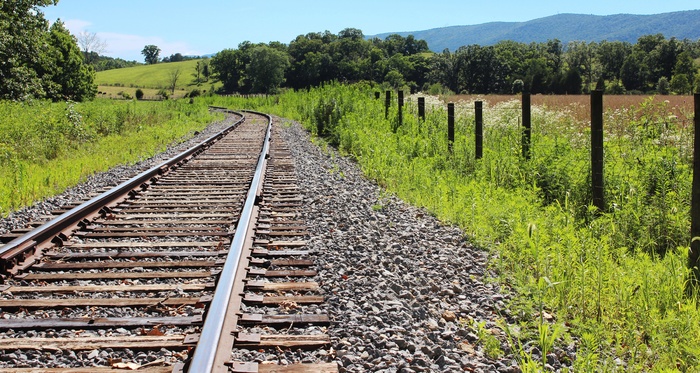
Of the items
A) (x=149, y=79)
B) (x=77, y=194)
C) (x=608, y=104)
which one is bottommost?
(x=77, y=194)

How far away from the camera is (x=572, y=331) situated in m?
3.62

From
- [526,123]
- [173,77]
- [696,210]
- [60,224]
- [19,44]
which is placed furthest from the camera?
[173,77]

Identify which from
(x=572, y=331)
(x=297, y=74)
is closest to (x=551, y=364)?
(x=572, y=331)

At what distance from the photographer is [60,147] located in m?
13.0

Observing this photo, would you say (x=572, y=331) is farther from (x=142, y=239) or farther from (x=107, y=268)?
(x=142, y=239)

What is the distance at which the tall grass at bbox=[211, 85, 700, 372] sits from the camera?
3572 mm

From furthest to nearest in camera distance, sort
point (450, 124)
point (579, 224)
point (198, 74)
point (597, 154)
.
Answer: point (198, 74) → point (450, 124) → point (597, 154) → point (579, 224)

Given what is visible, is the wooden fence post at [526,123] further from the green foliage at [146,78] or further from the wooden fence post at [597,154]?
the green foliage at [146,78]

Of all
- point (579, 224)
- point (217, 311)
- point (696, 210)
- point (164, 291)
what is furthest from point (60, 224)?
point (696, 210)

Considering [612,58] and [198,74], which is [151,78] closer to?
[198,74]

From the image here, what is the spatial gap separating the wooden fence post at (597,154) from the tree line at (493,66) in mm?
108582

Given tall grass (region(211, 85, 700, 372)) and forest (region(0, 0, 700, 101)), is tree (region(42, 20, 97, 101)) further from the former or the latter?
tall grass (region(211, 85, 700, 372))

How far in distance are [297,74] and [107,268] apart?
128999 mm

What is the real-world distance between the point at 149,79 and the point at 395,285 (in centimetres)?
15648
